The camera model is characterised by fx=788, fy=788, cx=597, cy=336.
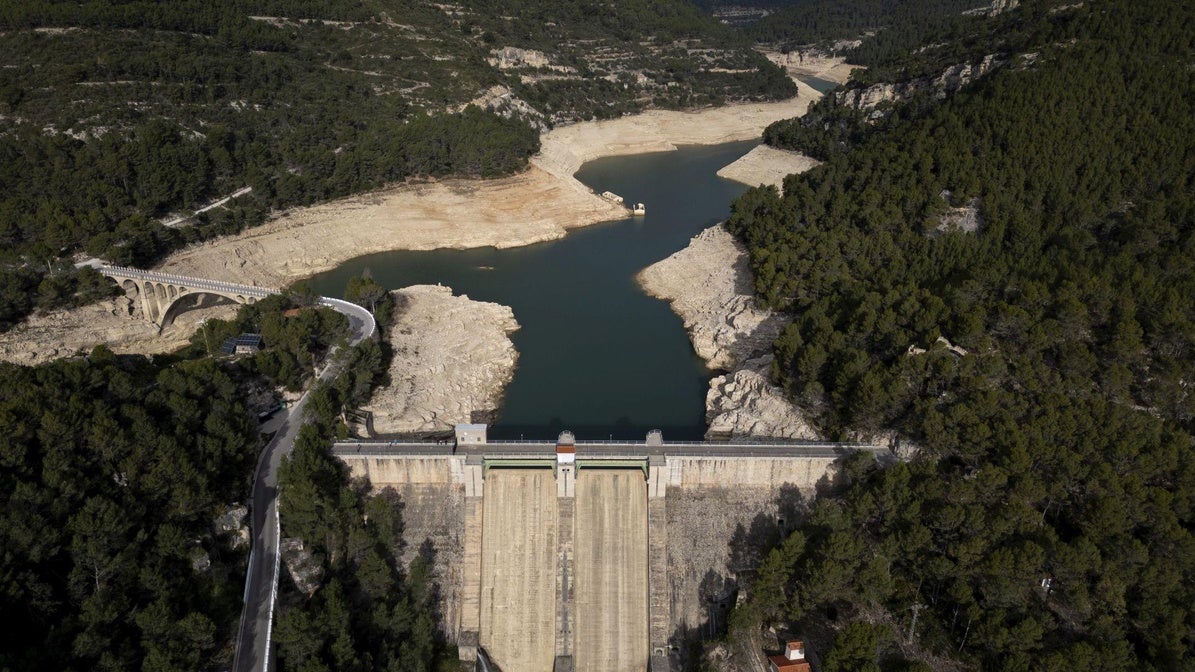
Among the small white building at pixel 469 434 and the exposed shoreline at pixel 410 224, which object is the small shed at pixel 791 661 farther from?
the exposed shoreline at pixel 410 224

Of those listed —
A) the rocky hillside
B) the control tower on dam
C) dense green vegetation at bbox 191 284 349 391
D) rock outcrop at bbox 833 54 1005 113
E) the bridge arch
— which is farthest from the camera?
rock outcrop at bbox 833 54 1005 113

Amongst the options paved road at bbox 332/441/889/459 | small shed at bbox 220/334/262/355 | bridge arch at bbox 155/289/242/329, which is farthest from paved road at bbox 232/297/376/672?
bridge arch at bbox 155/289/242/329

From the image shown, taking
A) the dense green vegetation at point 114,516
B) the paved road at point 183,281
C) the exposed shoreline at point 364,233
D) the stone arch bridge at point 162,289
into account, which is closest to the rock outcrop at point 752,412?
the dense green vegetation at point 114,516

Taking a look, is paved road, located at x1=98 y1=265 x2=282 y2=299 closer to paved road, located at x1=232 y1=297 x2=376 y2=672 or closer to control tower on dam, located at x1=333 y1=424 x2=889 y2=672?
paved road, located at x1=232 y1=297 x2=376 y2=672

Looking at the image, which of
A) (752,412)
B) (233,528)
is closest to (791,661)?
(752,412)

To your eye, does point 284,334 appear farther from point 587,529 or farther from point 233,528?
point 587,529

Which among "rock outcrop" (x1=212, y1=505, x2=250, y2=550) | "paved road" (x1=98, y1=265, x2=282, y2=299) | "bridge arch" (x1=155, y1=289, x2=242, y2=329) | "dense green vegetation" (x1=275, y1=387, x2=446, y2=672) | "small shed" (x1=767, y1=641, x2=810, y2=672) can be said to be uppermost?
"paved road" (x1=98, y1=265, x2=282, y2=299)
